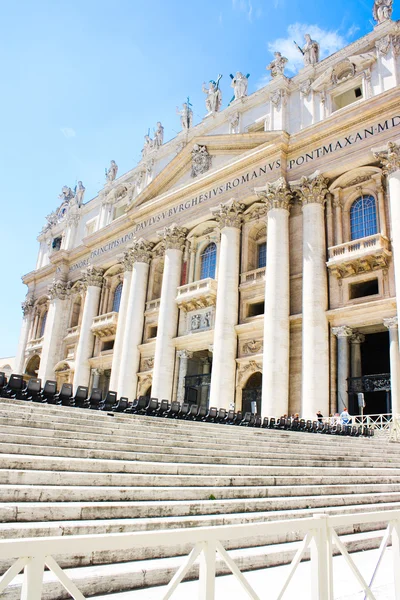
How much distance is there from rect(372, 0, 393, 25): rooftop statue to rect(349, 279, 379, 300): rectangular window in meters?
13.2

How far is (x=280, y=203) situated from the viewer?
81.0 ft

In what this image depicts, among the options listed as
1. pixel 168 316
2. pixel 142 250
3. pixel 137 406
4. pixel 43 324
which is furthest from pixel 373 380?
pixel 43 324

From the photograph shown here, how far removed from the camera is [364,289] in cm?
2302

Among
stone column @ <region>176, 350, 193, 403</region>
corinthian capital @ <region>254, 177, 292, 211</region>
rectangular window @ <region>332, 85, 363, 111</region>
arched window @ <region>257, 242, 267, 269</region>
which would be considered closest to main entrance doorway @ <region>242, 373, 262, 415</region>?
stone column @ <region>176, 350, 193, 403</region>

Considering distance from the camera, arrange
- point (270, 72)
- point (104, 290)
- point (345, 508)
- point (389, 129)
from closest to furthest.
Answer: point (345, 508), point (389, 129), point (270, 72), point (104, 290)

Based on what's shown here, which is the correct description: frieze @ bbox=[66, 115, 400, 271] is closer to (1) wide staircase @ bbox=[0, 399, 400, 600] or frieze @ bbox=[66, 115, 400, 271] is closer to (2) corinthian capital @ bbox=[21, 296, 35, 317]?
(2) corinthian capital @ bbox=[21, 296, 35, 317]

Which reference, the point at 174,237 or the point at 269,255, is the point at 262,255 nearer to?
the point at 269,255

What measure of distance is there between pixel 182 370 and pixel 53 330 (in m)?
15.0

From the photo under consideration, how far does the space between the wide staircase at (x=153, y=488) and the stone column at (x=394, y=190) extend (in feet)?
33.0

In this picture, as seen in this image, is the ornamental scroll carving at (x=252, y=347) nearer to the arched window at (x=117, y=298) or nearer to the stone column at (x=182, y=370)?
the stone column at (x=182, y=370)

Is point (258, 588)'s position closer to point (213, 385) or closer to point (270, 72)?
point (213, 385)

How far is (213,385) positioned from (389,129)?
1411 centimetres

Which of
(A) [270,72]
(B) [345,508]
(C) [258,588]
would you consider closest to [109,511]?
(C) [258,588]

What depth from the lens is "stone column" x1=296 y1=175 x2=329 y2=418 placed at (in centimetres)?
2081
